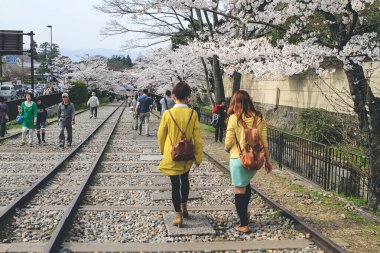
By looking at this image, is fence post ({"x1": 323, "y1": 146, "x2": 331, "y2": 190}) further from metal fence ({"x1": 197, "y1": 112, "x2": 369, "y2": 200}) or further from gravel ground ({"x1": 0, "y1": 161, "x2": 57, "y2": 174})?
gravel ground ({"x1": 0, "y1": 161, "x2": 57, "y2": 174})

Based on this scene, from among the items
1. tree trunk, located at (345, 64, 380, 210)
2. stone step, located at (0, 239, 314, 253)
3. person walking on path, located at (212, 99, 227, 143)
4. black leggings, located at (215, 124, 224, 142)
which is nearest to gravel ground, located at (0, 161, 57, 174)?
stone step, located at (0, 239, 314, 253)

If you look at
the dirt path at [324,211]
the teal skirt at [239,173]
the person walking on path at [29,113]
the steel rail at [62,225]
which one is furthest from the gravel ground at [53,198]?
the person walking on path at [29,113]

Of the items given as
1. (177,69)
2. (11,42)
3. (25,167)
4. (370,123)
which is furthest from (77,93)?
(370,123)

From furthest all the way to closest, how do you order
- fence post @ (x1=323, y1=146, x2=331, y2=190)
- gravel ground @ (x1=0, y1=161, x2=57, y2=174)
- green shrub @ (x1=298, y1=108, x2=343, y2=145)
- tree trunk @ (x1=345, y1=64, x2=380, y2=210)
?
green shrub @ (x1=298, y1=108, x2=343, y2=145), gravel ground @ (x1=0, y1=161, x2=57, y2=174), fence post @ (x1=323, y1=146, x2=331, y2=190), tree trunk @ (x1=345, y1=64, x2=380, y2=210)

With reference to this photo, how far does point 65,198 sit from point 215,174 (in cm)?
378

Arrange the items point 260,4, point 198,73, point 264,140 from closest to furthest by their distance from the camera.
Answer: point 264,140 → point 260,4 → point 198,73

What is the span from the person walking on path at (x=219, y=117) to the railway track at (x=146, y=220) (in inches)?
204

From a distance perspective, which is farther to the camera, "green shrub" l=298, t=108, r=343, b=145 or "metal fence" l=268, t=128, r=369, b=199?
"green shrub" l=298, t=108, r=343, b=145

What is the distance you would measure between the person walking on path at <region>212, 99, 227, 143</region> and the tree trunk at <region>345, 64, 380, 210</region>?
5895 mm

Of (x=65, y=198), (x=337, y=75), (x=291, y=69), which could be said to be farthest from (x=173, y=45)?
(x=65, y=198)

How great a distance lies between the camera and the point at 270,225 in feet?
20.2

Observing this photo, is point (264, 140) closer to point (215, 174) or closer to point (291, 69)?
point (215, 174)

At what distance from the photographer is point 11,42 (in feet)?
88.7

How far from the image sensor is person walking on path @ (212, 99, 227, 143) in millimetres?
15139
